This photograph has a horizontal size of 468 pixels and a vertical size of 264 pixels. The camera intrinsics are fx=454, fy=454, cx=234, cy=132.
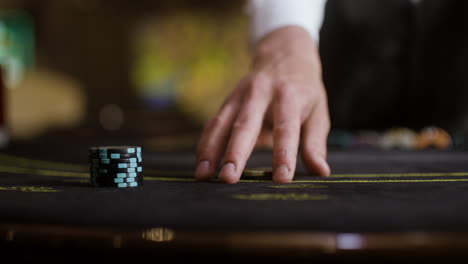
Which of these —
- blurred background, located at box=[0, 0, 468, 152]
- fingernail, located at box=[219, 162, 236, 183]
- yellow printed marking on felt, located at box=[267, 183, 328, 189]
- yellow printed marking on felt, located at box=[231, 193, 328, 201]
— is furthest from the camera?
blurred background, located at box=[0, 0, 468, 152]

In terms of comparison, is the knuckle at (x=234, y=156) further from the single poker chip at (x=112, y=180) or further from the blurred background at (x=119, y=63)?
the blurred background at (x=119, y=63)

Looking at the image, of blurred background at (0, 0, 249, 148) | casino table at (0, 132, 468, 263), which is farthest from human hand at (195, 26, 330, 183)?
blurred background at (0, 0, 249, 148)

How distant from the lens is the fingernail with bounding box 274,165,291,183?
1069 mm

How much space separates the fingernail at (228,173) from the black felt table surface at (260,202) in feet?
0.10

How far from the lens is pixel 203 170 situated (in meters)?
1.16

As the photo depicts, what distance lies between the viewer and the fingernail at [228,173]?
1.07m

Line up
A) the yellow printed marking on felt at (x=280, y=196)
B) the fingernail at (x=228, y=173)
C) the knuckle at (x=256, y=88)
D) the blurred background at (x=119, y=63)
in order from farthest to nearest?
the blurred background at (x=119, y=63) < the knuckle at (x=256, y=88) < the fingernail at (x=228, y=173) < the yellow printed marking on felt at (x=280, y=196)

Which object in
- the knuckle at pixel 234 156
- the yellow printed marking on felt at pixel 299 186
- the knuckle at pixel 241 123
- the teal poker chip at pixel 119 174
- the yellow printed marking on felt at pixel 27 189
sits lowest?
the yellow printed marking on felt at pixel 299 186

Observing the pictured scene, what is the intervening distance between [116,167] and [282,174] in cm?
38

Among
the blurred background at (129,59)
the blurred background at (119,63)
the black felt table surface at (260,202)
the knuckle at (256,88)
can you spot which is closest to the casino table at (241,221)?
the black felt table surface at (260,202)

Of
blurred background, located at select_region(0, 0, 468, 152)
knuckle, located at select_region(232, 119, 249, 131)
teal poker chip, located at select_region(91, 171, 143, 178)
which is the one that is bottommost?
teal poker chip, located at select_region(91, 171, 143, 178)

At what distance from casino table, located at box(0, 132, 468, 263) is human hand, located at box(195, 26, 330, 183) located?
14 cm

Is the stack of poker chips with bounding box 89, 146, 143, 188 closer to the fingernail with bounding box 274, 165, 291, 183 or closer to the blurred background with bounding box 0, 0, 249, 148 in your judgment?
the fingernail with bounding box 274, 165, 291, 183

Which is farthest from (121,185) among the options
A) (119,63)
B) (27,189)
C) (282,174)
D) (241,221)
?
(119,63)
